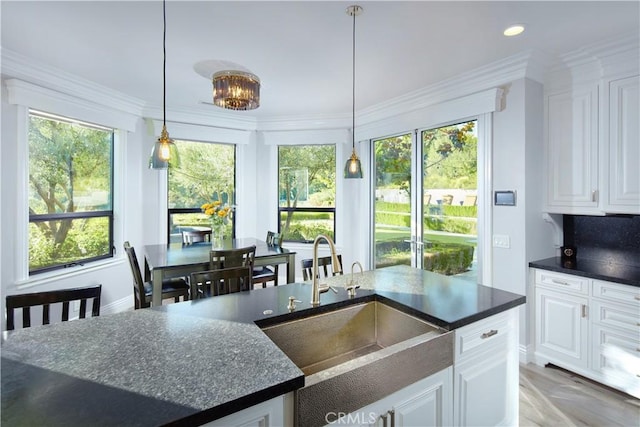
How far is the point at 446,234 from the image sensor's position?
3.59m

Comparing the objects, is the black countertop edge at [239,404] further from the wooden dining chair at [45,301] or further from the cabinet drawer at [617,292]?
the cabinet drawer at [617,292]

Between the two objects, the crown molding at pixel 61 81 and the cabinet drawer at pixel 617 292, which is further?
the crown molding at pixel 61 81

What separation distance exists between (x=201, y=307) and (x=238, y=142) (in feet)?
12.3

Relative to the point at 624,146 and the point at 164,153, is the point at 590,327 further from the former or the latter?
the point at 164,153

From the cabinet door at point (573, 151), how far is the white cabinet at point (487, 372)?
1.70 meters

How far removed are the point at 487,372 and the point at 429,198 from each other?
7.91ft

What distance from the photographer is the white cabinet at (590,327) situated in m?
2.32

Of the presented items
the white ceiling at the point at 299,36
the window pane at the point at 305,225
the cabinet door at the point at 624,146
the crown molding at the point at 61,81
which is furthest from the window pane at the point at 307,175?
the cabinet door at the point at 624,146

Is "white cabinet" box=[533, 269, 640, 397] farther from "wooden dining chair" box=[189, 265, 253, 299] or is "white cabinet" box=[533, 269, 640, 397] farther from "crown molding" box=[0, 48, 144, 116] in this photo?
"crown molding" box=[0, 48, 144, 116]

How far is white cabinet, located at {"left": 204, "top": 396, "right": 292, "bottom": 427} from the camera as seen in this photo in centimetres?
89

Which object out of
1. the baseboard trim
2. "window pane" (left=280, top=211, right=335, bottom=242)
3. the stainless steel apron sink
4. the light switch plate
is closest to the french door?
the light switch plate

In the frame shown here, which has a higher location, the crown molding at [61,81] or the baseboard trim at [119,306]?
the crown molding at [61,81]

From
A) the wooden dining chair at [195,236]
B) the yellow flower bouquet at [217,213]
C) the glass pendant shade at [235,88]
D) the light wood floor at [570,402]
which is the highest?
the glass pendant shade at [235,88]

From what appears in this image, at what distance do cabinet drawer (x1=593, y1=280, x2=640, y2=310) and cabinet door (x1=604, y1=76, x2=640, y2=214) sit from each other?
0.62 meters
